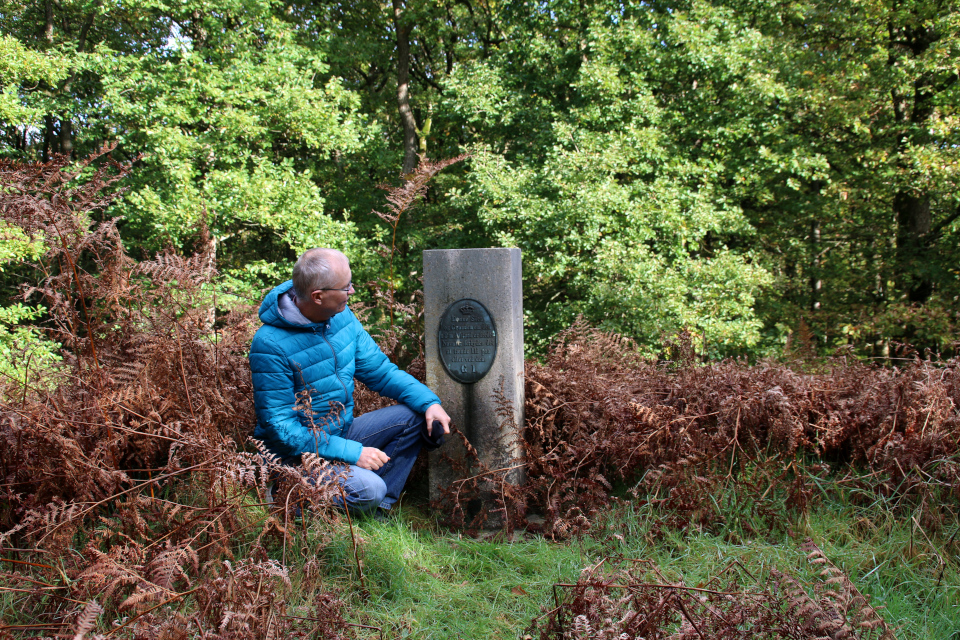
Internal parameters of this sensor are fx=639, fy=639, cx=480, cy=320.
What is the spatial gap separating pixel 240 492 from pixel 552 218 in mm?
8214

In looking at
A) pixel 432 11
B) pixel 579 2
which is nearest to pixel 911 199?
pixel 579 2

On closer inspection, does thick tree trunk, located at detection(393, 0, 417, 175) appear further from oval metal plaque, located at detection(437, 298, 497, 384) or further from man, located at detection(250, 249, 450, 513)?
man, located at detection(250, 249, 450, 513)

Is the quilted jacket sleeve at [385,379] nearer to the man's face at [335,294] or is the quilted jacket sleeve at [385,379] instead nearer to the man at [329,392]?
the man at [329,392]

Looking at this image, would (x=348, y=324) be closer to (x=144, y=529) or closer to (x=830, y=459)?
(x=144, y=529)

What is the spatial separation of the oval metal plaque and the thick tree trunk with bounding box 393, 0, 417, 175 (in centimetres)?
1241

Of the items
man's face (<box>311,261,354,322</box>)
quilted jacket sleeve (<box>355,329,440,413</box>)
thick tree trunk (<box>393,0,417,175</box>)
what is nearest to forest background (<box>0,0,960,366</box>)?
thick tree trunk (<box>393,0,417,175</box>)

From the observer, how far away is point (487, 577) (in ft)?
10.1

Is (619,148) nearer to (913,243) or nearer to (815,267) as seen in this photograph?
(815,267)

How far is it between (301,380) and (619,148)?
354 inches

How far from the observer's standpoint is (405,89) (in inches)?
621

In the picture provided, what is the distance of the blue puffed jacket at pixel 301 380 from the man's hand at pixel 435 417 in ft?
0.17

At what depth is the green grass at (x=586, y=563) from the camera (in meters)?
2.63

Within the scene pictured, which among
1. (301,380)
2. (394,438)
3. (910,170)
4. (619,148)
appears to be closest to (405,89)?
(619,148)

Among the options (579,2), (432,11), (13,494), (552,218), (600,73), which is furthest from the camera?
(432,11)
